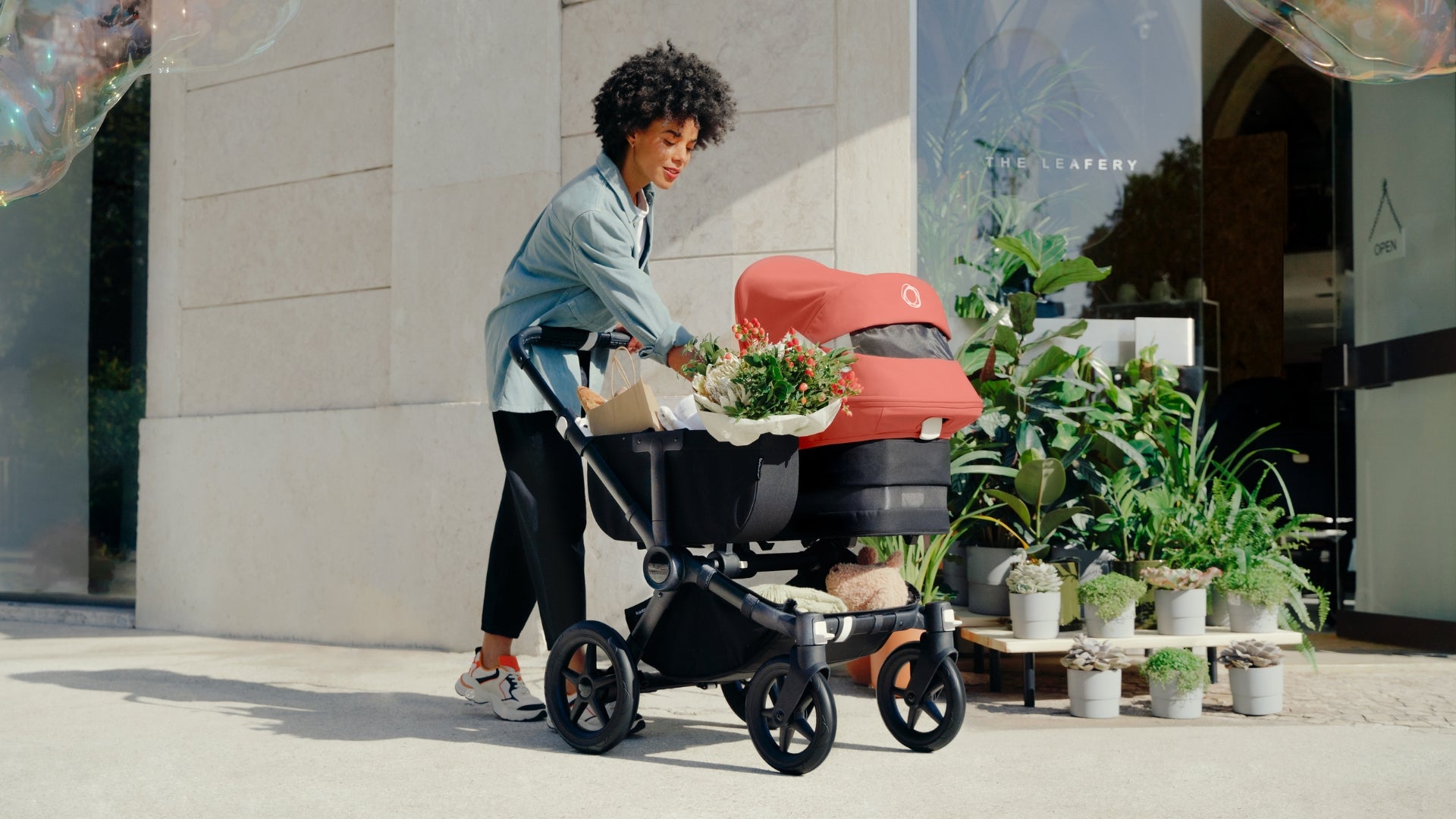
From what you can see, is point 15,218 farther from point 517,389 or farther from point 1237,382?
point 1237,382

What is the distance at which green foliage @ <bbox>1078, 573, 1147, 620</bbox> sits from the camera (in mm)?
3609

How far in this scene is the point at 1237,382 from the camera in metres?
7.16

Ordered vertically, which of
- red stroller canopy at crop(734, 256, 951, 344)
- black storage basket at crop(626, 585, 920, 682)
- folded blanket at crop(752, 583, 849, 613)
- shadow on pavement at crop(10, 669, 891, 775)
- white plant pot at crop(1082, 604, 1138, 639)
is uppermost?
red stroller canopy at crop(734, 256, 951, 344)

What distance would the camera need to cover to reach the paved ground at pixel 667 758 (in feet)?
8.14

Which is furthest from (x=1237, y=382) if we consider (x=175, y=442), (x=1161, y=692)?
(x=175, y=442)

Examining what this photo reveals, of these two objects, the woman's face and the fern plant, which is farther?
the fern plant

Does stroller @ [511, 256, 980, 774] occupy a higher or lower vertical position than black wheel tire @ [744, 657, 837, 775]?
higher

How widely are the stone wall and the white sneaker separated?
127 cm

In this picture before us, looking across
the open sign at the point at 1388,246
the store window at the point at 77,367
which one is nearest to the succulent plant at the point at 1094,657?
the open sign at the point at 1388,246

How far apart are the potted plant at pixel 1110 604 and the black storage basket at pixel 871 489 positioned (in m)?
0.95

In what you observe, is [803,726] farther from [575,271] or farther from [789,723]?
[575,271]

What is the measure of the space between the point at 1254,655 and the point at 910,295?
1.62 metres

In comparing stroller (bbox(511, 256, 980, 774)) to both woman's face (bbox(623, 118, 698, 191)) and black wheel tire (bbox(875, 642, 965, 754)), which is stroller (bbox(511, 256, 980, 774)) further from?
woman's face (bbox(623, 118, 698, 191))

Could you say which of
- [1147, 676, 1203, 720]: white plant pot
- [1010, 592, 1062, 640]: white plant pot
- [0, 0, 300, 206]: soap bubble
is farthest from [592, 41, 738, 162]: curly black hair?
[1147, 676, 1203, 720]: white plant pot
